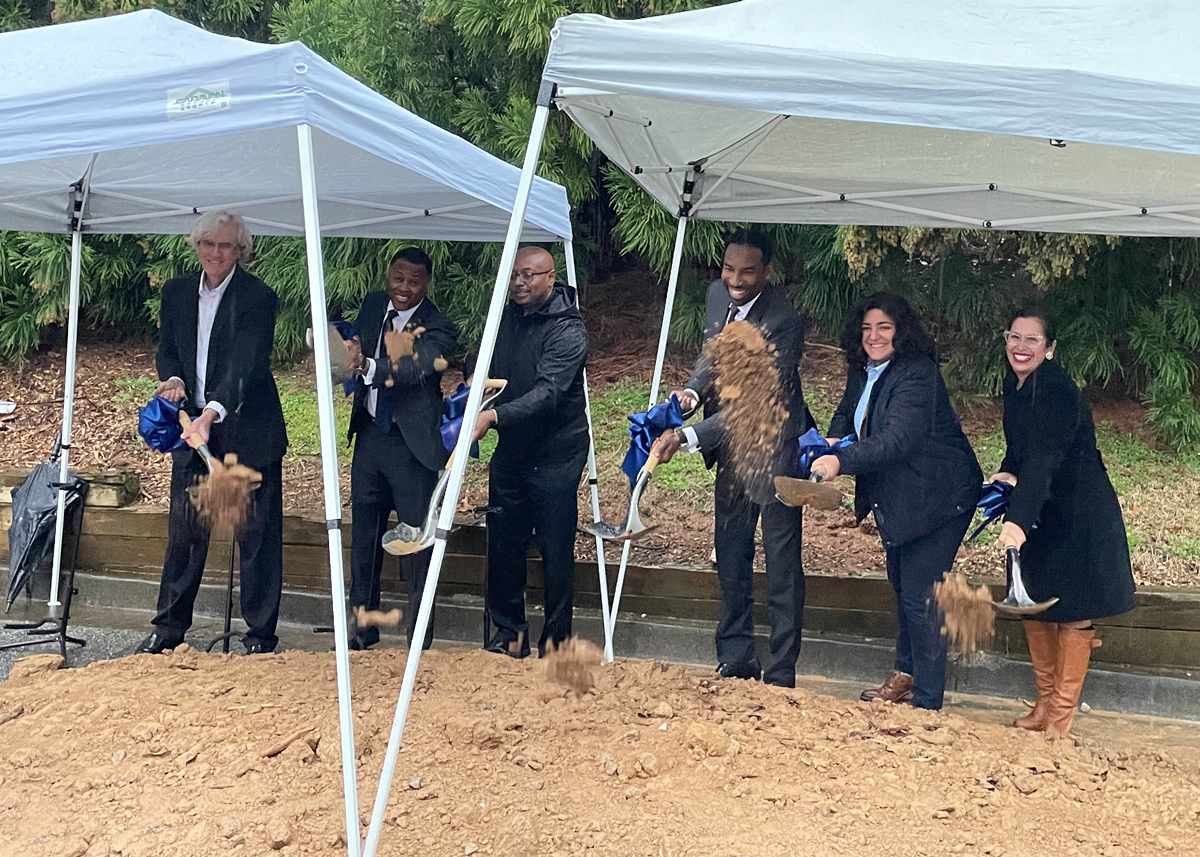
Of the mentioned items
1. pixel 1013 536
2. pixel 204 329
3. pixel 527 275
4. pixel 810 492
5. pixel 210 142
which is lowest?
pixel 1013 536

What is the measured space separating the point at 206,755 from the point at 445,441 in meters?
1.61

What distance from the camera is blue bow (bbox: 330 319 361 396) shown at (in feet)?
14.8

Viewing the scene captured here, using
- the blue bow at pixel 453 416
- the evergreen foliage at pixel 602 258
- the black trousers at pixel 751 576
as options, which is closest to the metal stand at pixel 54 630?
the blue bow at pixel 453 416

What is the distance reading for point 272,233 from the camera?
5.43 m

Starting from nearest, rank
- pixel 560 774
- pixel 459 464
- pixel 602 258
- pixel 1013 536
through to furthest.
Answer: pixel 459 464 < pixel 560 774 < pixel 1013 536 < pixel 602 258

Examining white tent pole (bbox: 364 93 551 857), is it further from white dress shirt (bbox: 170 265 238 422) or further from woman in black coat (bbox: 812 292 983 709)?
white dress shirt (bbox: 170 265 238 422)

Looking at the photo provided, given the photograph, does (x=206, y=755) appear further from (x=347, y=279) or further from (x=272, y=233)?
(x=347, y=279)

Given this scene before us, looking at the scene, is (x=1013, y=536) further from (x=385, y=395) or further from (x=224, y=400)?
(x=224, y=400)

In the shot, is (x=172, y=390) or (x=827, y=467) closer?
(x=827, y=467)

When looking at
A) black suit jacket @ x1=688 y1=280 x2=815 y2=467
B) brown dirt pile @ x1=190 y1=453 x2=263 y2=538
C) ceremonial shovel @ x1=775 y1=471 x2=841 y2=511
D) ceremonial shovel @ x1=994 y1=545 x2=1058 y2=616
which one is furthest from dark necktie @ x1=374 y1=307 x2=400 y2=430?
ceremonial shovel @ x1=994 y1=545 x2=1058 y2=616

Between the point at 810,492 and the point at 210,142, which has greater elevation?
the point at 210,142

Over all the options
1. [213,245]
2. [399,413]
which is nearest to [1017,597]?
[399,413]

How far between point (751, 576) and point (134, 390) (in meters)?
5.07

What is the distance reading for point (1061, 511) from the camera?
3.72m
